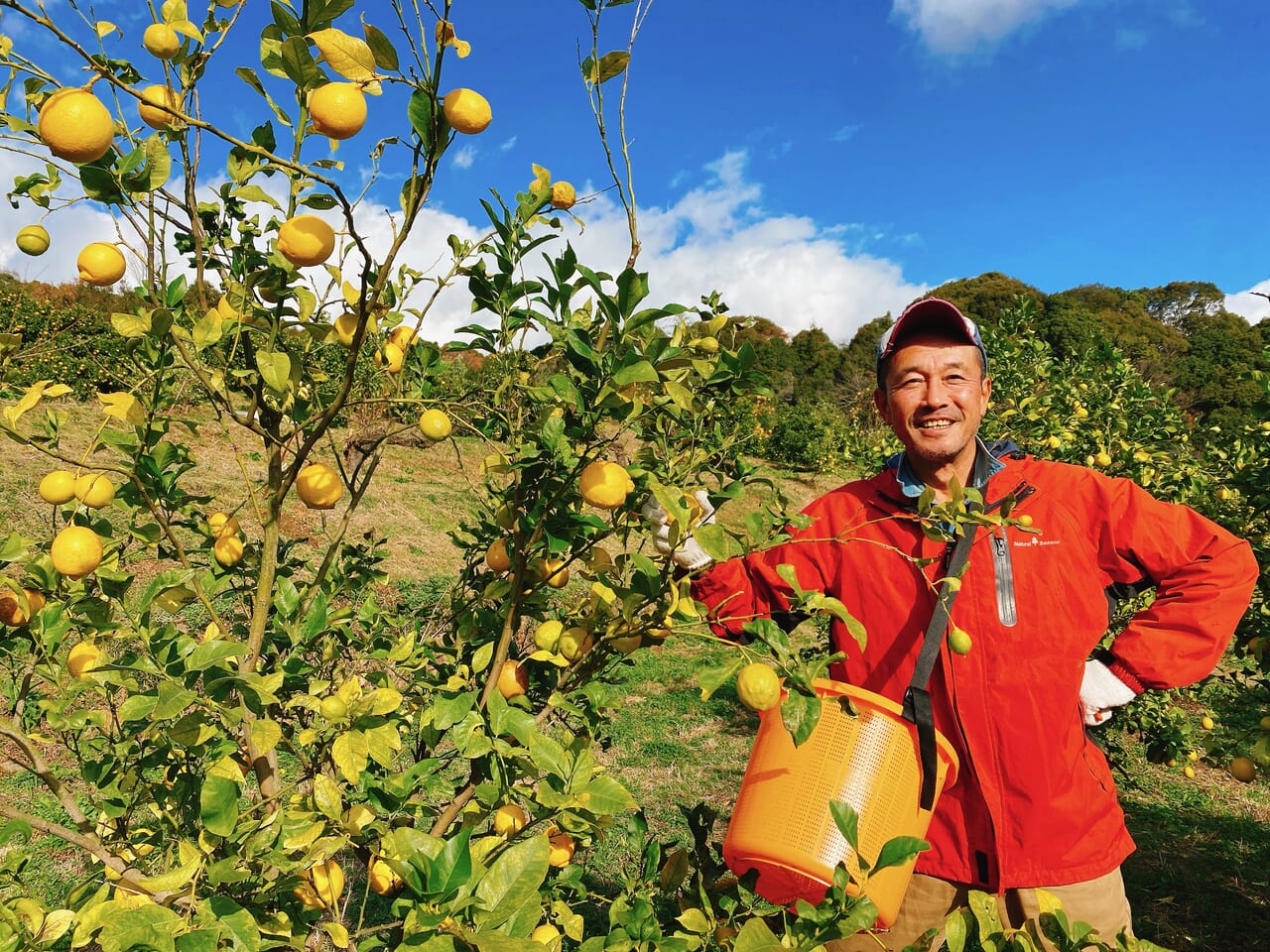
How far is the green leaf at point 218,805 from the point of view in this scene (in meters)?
0.83

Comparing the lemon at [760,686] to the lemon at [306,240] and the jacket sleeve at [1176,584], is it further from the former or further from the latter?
the jacket sleeve at [1176,584]

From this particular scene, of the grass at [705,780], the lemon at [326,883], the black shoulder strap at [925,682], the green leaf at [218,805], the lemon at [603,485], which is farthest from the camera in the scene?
the grass at [705,780]

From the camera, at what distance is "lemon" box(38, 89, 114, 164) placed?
2.43 ft

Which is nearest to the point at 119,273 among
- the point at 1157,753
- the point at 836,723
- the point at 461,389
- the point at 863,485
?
the point at 461,389

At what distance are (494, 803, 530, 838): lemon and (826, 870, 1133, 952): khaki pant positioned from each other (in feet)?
2.54

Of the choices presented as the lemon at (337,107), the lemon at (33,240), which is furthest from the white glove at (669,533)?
the lemon at (33,240)

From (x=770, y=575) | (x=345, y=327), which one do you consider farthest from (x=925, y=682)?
(x=345, y=327)

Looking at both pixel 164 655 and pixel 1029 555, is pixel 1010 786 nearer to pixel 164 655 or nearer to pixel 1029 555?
pixel 1029 555

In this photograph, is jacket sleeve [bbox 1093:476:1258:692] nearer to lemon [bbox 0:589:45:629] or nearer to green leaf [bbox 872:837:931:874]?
green leaf [bbox 872:837:931:874]

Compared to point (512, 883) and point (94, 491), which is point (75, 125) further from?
point (512, 883)

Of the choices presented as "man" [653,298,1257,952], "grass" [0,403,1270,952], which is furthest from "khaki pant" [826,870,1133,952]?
"grass" [0,403,1270,952]

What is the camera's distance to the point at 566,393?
960mm

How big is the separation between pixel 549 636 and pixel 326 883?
47 cm

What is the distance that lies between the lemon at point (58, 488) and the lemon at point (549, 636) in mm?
727
